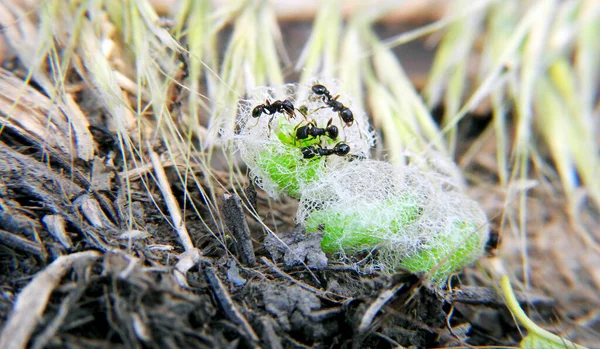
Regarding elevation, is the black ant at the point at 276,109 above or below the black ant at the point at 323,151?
above

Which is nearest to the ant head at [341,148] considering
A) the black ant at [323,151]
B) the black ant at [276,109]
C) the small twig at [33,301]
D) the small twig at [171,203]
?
the black ant at [323,151]

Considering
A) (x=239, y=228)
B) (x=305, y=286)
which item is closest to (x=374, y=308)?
(x=305, y=286)

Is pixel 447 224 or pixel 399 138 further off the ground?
pixel 399 138

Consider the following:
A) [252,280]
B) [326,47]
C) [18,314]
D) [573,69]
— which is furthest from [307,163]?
[573,69]

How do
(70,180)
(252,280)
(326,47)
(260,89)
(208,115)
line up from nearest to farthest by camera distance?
(252,280) → (70,180) → (260,89) → (208,115) → (326,47)

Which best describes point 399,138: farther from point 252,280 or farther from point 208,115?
point 252,280

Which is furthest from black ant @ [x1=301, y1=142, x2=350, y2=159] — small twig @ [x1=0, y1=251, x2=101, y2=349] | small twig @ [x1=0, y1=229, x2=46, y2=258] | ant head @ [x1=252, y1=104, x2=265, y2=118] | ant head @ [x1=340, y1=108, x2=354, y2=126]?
small twig @ [x1=0, y1=229, x2=46, y2=258]

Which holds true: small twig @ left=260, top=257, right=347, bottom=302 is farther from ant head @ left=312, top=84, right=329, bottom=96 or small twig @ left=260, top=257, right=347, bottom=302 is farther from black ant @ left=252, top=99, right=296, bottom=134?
ant head @ left=312, top=84, right=329, bottom=96

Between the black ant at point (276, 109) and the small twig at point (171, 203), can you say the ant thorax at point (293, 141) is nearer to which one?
the black ant at point (276, 109)
